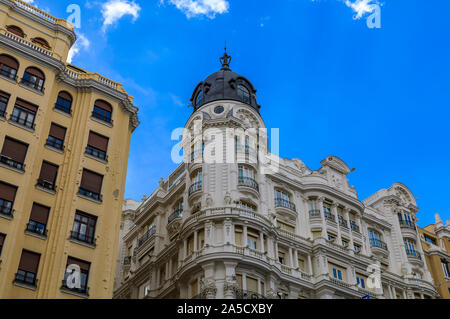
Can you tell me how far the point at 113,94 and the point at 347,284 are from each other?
26.9m

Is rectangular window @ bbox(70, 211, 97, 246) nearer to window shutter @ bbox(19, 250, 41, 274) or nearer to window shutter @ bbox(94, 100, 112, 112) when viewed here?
window shutter @ bbox(19, 250, 41, 274)

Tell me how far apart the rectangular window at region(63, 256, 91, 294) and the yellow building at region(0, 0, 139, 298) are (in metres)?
0.06

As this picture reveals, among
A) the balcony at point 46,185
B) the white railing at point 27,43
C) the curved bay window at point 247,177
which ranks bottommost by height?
the balcony at point 46,185

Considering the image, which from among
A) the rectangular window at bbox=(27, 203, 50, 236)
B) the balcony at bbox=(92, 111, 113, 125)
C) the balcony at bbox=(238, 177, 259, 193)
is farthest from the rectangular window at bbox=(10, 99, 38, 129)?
the balcony at bbox=(238, 177, 259, 193)

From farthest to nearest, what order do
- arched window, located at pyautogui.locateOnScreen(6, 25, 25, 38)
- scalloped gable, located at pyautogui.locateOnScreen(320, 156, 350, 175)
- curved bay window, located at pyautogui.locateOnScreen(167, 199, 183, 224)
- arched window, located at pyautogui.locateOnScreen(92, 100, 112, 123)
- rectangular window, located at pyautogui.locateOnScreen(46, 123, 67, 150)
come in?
scalloped gable, located at pyautogui.locateOnScreen(320, 156, 350, 175), curved bay window, located at pyautogui.locateOnScreen(167, 199, 183, 224), arched window, located at pyautogui.locateOnScreen(6, 25, 25, 38), arched window, located at pyautogui.locateOnScreen(92, 100, 112, 123), rectangular window, located at pyautogui.locateOnScreen(46, 123, 67, 150)

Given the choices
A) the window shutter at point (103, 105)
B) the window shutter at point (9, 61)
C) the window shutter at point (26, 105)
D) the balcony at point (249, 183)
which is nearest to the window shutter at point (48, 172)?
the window shutter at point (26, 105)

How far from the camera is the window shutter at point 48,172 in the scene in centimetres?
4128

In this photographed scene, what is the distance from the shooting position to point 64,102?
4575 cm

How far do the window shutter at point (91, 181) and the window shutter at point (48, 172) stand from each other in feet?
6.42

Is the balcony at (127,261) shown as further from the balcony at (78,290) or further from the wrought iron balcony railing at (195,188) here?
the balcony at (78,290)

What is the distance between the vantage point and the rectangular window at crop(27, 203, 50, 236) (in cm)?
3881

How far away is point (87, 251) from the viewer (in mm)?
39625

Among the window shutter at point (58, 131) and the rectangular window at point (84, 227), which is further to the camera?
the window shutter at point (58, 131)
